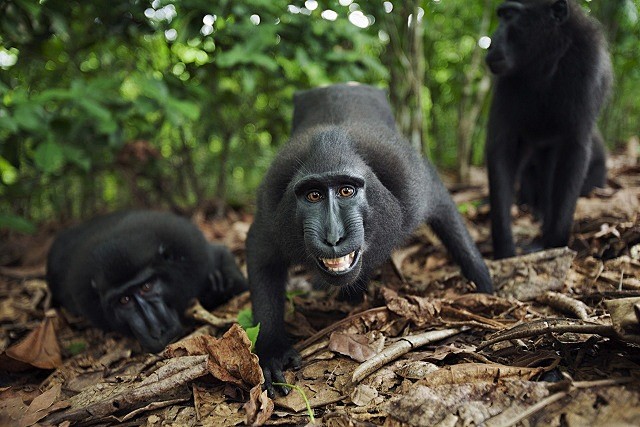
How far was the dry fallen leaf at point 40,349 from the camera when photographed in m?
3.72

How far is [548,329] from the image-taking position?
2.72m

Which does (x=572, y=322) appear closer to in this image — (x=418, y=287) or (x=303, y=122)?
(x=418, y=287)

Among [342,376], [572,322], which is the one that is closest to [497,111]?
[572,322]

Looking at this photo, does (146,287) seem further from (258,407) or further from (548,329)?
(548,329)

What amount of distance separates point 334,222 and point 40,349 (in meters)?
2.57

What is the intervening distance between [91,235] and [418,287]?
3.22m

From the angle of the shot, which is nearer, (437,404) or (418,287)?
(437,404)

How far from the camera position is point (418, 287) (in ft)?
13.8

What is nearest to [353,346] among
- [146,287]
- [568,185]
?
[146,287]

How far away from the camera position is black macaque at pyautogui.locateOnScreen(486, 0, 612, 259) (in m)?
4.52

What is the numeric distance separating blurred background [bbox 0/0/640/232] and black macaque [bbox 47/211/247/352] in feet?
2.59

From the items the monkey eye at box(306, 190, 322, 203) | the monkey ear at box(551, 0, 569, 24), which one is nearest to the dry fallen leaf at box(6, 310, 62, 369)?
the monkey eye at box(306, 190, 322, 203)

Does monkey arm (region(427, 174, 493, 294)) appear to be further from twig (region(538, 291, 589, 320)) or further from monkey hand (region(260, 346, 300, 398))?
monkey hand (region(260, 346, 300, 398))

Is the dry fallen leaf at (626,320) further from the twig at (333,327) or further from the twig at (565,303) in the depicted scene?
the twig at (333,327)
